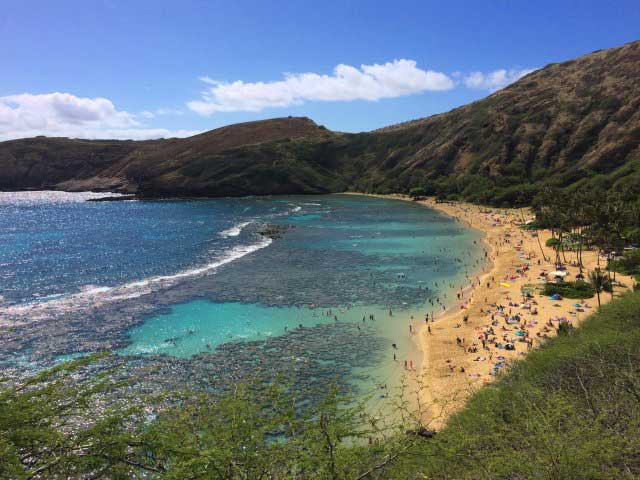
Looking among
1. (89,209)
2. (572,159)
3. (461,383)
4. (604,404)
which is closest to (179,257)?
(461,383)

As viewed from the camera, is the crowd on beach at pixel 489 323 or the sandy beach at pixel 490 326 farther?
the crowd on beach at pixel 489 323

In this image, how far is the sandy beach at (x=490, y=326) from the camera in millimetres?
28641

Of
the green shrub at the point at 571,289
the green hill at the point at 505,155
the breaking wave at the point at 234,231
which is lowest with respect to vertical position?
the green shrub at the point at 571,289

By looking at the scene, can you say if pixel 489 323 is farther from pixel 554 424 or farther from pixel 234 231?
pixel 234 231

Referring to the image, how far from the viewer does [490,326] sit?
3850cm

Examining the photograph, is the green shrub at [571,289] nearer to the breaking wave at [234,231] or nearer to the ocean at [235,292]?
the ocean at [235,292]

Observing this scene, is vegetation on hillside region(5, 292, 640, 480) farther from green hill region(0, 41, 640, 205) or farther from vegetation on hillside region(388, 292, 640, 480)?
green hill region(0, 41, 640, 205)

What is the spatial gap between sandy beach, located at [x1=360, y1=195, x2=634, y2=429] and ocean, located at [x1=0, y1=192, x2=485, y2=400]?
2.01m

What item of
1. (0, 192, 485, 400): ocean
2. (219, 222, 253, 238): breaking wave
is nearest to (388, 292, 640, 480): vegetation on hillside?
(0, 192, 485, 400): ocean

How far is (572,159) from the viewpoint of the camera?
124875 millimetres

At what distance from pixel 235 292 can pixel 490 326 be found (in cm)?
2746

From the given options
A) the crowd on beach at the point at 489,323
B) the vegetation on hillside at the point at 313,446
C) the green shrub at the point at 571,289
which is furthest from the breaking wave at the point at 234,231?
the vegetation on hillside at the point at 313,446

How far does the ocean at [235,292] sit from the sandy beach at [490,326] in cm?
201

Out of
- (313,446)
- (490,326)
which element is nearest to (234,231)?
(490,326)
